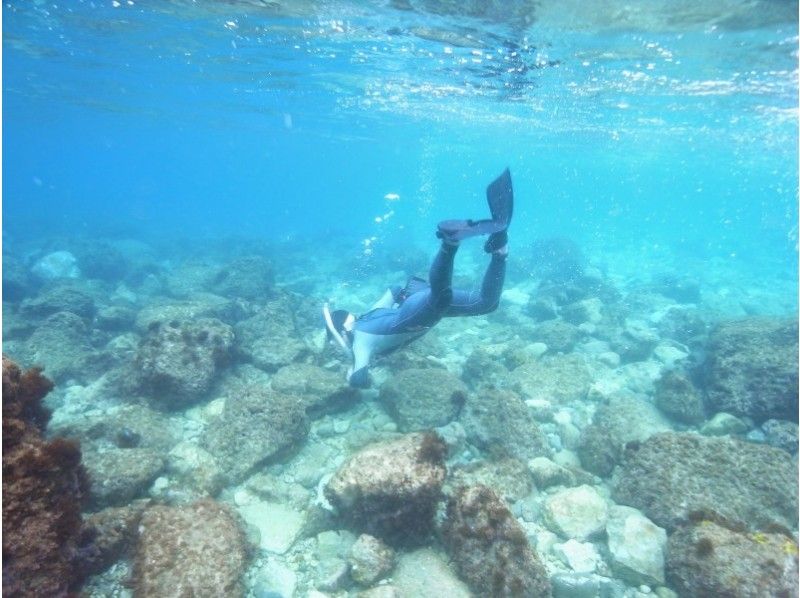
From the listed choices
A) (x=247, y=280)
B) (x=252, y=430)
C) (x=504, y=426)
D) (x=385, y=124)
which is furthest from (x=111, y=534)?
(x=385, y=124)

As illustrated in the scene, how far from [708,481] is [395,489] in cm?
423

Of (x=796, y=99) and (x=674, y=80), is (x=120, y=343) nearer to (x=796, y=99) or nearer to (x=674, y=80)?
(x=674, y=80)

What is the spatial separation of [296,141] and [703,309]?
49.8 meters

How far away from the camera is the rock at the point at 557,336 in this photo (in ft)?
42.3

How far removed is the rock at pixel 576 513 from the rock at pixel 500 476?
42 centimetres

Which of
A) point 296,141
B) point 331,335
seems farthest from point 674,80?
point 296,141

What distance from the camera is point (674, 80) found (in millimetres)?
16984

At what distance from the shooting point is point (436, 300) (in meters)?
7.26

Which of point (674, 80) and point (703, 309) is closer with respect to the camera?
point (674, 80)

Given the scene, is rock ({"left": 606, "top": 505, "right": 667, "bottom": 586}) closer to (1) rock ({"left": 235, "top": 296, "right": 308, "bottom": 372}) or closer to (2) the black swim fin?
(2) the black swim fin

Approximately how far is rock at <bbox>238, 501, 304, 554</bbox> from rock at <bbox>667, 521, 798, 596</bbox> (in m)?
4.45

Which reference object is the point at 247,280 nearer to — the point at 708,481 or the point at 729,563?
the point at 708,481

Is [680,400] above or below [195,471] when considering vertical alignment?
above

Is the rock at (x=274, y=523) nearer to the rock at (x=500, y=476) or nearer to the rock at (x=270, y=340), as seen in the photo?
the rock at (x=500, y=476)
